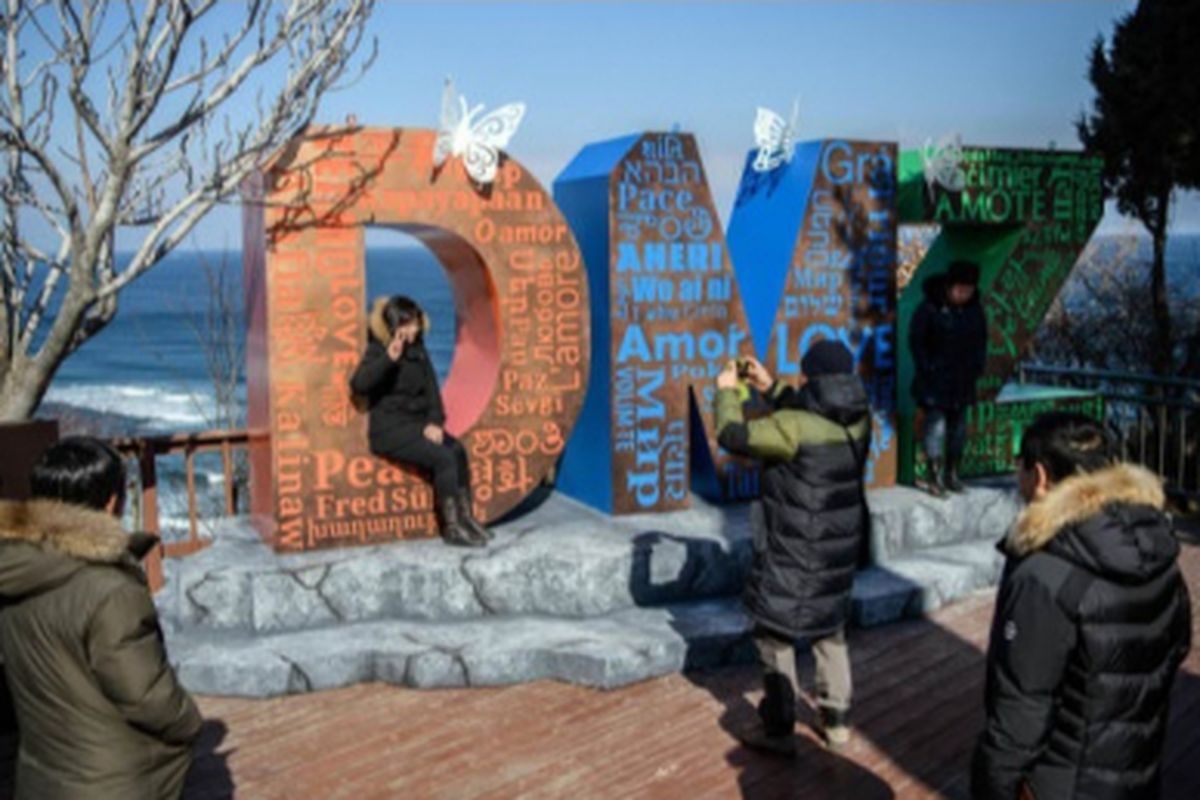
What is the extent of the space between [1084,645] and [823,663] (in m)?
2.54

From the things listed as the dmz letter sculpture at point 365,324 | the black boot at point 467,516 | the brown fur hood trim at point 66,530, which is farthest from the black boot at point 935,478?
the brown fur hood trim at point 66,530

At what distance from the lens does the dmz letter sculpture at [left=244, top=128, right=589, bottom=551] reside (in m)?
7.07

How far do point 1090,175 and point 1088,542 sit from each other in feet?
23.9

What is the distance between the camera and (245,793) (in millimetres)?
5285

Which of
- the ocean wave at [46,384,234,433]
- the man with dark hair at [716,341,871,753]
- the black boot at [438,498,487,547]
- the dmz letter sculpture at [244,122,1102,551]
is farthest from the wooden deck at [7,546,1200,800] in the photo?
the ocean wave at [46,384,234,433]

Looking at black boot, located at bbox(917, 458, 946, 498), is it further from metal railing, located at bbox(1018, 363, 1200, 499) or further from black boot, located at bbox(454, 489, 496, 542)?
black boot, located at bbox(454, 489, 496, 542)

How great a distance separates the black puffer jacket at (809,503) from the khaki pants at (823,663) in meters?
0.12

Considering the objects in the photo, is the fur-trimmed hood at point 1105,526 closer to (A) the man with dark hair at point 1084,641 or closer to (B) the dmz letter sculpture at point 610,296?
(A) the man with dark hair at point 1084,641

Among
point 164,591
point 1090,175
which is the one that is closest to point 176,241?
point 164,591

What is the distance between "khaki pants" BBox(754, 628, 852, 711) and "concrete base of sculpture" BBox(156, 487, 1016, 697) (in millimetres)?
1166

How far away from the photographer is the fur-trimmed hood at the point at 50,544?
10.5 feet

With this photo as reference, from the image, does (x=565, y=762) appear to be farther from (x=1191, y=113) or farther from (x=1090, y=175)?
(x=1191, y=113)

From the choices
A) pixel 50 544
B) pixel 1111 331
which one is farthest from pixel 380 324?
pixel 1111 331

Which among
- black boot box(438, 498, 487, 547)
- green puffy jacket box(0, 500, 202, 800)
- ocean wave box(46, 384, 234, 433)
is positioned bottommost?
ocean wave box(46, 384, 234, 433)
